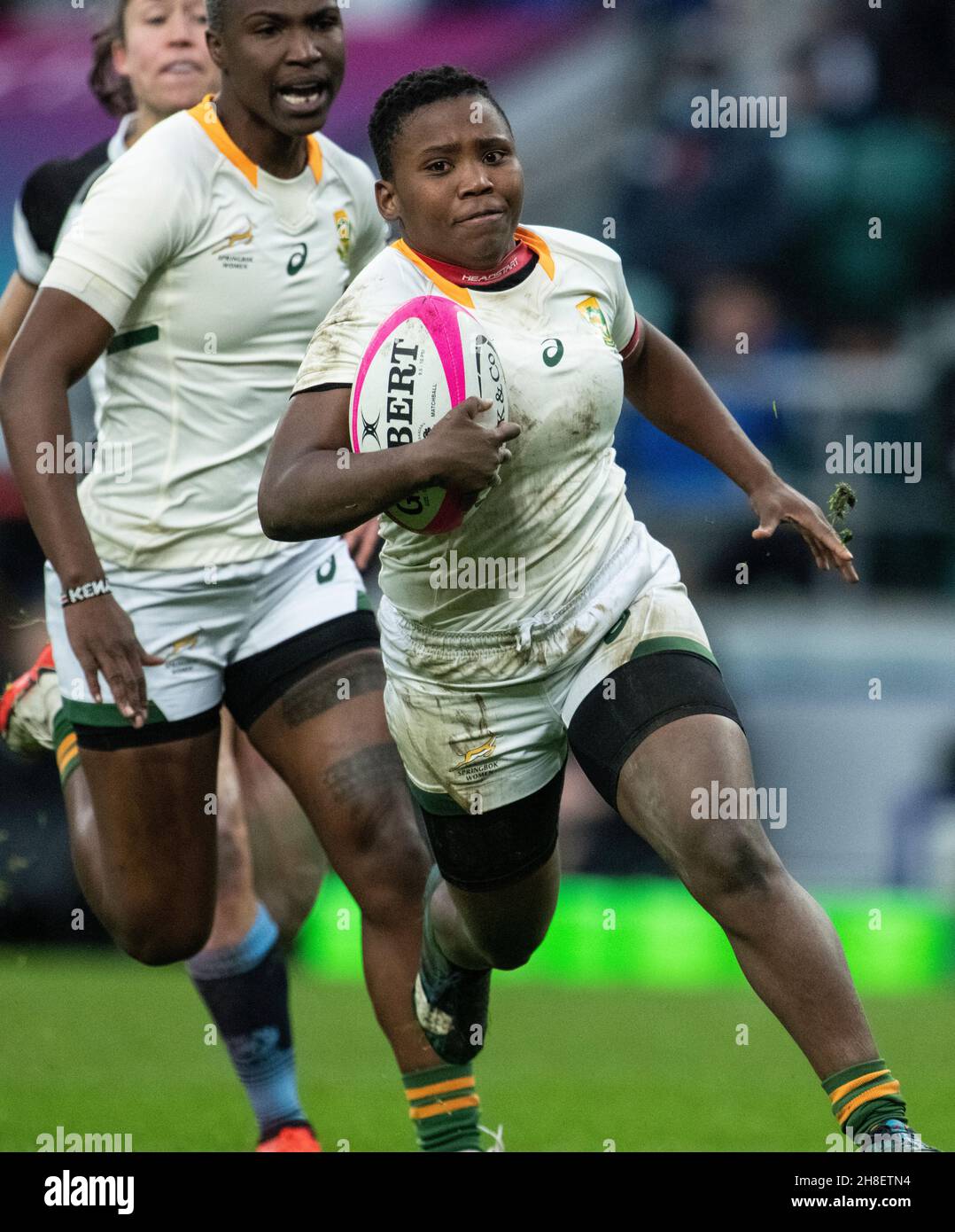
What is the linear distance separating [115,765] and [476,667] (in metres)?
1.23

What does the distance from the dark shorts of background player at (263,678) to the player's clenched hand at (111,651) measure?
0.46 m

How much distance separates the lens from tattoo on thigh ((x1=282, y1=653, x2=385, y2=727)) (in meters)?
5.21

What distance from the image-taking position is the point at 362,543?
5789mm

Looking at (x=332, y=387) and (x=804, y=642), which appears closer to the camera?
(x=332, y=387)

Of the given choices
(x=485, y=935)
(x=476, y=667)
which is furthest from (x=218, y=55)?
(x=485, y=935)

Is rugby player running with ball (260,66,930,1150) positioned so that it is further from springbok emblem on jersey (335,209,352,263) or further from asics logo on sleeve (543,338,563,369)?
springbok emblem on jersey (335,209,352,263)

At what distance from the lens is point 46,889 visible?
11.5 m

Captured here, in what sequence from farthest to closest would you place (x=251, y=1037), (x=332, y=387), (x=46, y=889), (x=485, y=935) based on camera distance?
(x=46, y=889) → (x=251, y=1037) → (x=485, y=935) → (x=332, y=387)

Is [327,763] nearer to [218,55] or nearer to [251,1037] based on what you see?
[251,1037]

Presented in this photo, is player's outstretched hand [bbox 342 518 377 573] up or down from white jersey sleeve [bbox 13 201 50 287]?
down

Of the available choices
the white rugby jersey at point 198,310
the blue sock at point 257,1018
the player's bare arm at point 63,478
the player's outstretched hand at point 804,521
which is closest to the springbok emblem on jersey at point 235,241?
the white rugby jersey at point 198,310

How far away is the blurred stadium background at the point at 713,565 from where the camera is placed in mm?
7938

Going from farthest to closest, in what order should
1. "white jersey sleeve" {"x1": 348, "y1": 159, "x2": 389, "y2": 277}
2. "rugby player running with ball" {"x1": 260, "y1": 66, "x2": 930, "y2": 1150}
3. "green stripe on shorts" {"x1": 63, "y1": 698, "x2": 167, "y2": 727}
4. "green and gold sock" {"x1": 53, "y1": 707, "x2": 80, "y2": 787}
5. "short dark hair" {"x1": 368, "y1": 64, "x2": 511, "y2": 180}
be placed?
1. "green and gold sock" {"x1": 53, "y1": 707, "x2": 80, "y2": 787}
2. "white jersey sleeve" {"x1": 348, "y1": 159, "x2": 389, "y2": 277}
3. "green stripe on shorts" {"x1": 63, "y1": 698, "x2": 167, "y2": 727}
4. "short dark hair" {"x1": 368, "y1": 64, "x2": 511, "y2": 180}
5. "rugby player running with ball" {"x1": 260, "y1": 66, "x2": 930, "y2": 1150}

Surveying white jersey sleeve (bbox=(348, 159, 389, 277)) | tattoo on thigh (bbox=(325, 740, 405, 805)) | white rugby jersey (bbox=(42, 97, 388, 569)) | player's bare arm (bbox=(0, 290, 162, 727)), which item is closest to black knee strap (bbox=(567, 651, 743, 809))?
tattoo on thigh (bbox=(325, 740, 405, 805))
